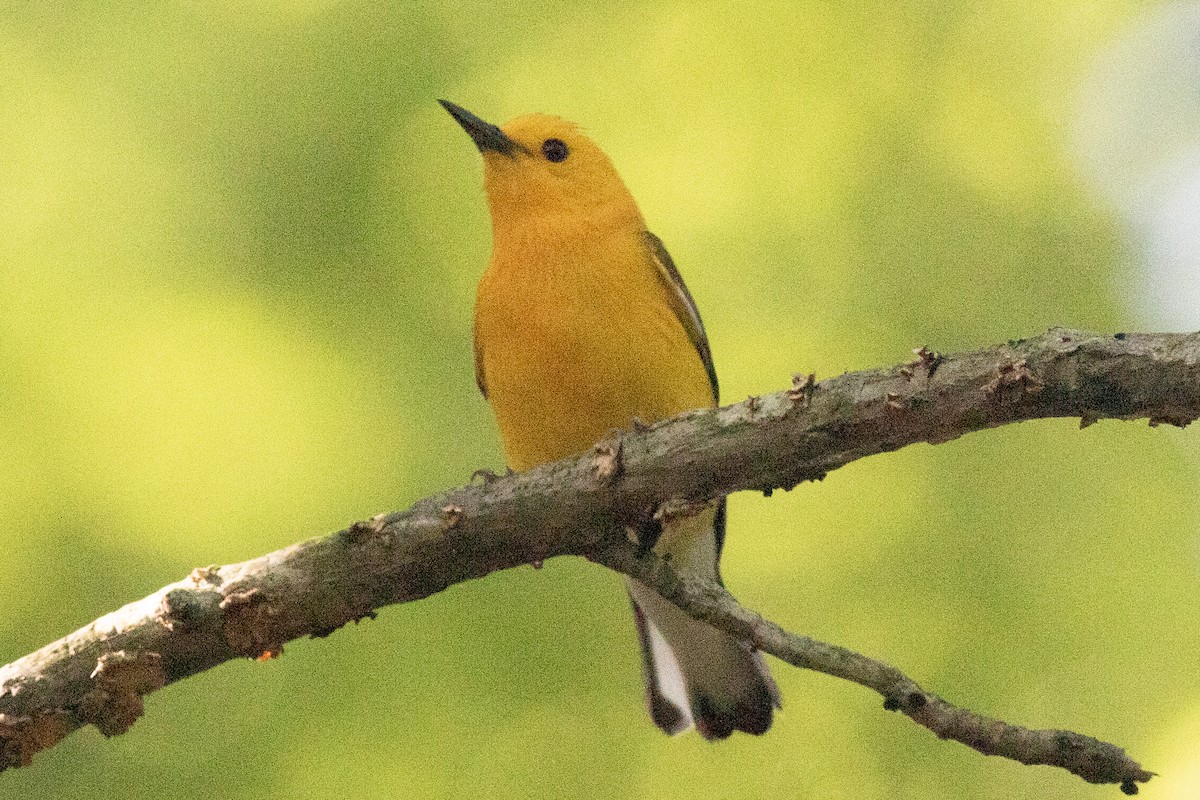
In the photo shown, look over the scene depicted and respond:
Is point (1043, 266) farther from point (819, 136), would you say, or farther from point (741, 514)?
point (741, 514)

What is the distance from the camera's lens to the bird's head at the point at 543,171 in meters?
5.30

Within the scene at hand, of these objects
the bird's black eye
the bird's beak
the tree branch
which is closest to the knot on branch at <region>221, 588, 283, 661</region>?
the tree branch

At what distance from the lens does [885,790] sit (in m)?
5.22

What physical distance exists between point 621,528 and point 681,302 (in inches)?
67.4

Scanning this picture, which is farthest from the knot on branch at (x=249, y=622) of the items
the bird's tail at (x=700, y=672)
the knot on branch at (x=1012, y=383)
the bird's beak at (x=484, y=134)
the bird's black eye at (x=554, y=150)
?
the bird's black eye at (x=554, y=150)

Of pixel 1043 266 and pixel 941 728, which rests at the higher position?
pixel 1043 266

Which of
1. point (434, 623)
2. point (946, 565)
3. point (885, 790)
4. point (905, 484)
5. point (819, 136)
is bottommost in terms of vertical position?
point (885, 790)

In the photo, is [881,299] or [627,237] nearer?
[627,237]

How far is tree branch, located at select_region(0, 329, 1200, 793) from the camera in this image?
10.3ft

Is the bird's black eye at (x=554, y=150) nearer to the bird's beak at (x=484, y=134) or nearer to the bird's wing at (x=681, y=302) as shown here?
the bird's beak at (x=484, y=134)

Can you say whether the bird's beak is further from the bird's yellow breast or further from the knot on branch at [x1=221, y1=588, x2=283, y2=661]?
the knot on branch at [x1=221, y1=588, x2=283, y2=661]

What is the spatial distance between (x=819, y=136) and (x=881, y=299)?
2.99 feet

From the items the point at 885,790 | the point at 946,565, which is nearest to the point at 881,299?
the point at 946,565

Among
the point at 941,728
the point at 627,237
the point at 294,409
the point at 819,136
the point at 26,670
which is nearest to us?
the point at 941,728
